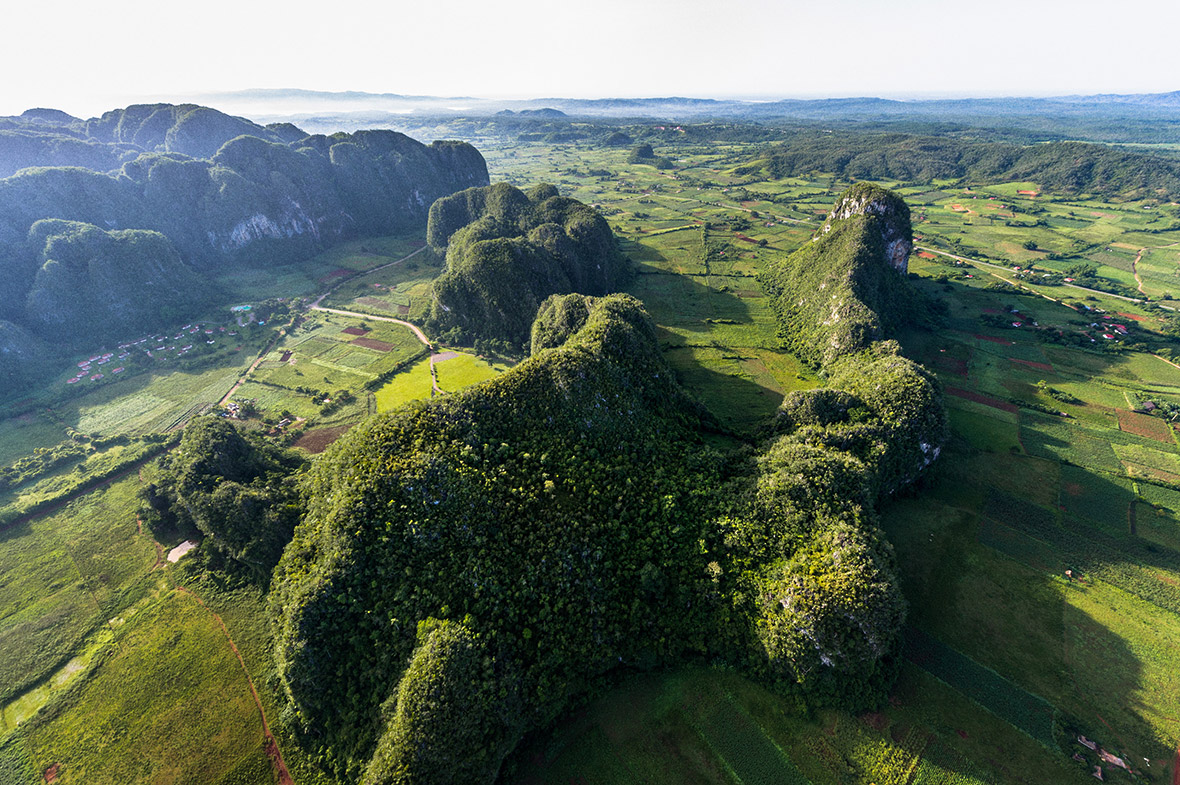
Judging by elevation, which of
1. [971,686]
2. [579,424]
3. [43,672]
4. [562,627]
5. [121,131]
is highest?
[121,131]

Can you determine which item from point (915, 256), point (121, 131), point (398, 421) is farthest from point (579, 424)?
point (121, 131)

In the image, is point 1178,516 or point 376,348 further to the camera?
point 376,348

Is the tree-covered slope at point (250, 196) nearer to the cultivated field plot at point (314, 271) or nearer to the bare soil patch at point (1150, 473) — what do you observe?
the cultivated field plot at point (314, 271)

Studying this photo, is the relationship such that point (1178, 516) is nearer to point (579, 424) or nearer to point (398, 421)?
point (579, 424)

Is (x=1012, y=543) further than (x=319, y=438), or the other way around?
(x=319, y=438)

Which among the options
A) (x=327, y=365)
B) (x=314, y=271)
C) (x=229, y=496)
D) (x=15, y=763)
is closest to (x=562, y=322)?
(x=229, y=496)

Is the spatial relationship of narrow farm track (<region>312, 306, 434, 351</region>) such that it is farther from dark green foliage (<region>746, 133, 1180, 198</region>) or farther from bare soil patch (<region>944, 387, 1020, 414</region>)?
dark green foliage (<region>746, 133, 1180, 198</region>)

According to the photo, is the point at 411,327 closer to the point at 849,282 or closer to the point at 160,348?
the point at 160,348
